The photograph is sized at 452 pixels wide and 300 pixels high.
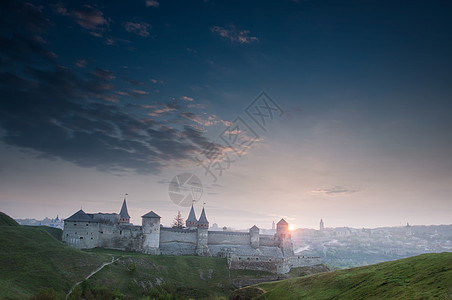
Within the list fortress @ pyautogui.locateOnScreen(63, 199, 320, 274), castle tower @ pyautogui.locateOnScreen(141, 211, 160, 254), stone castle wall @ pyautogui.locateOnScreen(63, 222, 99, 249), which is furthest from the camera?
castle tower @ pyautogui.locateOnScreen(141, 211, 160, 254)

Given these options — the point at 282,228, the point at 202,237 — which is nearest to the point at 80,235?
the point at 202,237

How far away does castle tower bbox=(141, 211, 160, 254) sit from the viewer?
67188 mm

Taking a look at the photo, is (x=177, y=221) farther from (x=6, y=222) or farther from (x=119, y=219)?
(x=6, y=222)

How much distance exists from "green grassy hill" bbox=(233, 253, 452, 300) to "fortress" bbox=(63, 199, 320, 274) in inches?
1572

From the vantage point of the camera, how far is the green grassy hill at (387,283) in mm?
16837

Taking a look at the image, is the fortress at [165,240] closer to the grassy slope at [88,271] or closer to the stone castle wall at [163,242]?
the stone castle wall at [163,242]

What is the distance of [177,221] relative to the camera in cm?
10425

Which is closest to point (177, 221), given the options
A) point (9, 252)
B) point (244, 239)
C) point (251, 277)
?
point (244, 239)

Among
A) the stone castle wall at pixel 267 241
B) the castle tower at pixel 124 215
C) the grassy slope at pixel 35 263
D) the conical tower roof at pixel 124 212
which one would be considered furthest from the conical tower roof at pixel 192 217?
the grassy slope at pixel 35 263

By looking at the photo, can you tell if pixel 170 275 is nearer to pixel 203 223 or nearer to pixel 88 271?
pixel 88 271

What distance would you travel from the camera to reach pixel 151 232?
68125 mm

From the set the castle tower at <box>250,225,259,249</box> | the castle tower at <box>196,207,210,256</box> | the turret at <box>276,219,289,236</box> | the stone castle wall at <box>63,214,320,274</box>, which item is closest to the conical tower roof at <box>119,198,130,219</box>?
the stone castle wall at <box>63,214,320,274</box>

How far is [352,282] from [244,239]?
59.7 metres

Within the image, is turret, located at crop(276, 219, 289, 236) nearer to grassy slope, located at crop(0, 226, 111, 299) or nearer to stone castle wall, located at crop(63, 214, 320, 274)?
stone castle wall, located at crop(63, 214, 320, 274)
